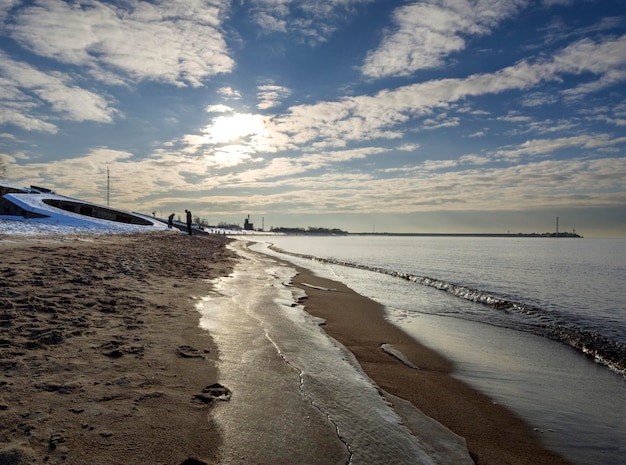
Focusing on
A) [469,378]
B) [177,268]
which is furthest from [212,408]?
[177,268]

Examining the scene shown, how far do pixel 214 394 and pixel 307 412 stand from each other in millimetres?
1130

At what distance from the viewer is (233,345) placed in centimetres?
616

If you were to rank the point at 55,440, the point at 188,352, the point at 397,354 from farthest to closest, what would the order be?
the point at 397,354 < the point at 188,352 < the point at 55,440

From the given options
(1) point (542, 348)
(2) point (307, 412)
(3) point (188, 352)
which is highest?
(3) point (188, 352)

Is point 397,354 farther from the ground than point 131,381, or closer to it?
closer to it

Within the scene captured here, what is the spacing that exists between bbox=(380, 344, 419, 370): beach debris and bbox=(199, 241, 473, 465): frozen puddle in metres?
1.10

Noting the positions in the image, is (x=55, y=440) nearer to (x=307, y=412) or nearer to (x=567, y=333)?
(x=307, y=412)

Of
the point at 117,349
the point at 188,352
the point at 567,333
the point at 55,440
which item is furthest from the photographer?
the point at 567,333

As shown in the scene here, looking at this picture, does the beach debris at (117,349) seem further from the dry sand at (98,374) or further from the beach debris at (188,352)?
the beach debris at (188,352)

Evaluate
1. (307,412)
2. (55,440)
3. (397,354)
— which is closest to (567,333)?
(397,354)

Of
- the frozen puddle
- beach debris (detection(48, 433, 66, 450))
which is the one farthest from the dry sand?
the frozen puddle

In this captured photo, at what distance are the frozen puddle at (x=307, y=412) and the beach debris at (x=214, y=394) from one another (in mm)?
97

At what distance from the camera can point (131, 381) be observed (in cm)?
421

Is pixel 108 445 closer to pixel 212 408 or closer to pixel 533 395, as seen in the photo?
pixel 212 408
